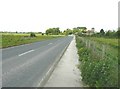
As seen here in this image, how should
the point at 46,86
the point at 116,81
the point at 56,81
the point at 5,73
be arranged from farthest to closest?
the point at 5,73
the point at 56,81
the point at 46,86
the point at 116,81

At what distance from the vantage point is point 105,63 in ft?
30.1

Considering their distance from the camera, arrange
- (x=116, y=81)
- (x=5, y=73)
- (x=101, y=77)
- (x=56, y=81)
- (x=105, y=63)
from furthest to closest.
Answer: (x=5, y=73) < (x=56, y=81) < (x=105, y=63) < (x=101, y=77) < (x=116, y=81)

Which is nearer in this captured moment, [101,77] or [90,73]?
[101,77]

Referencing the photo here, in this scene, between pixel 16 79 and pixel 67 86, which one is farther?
pixel 16 79

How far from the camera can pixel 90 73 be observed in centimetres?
970

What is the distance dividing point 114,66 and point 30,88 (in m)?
2.80

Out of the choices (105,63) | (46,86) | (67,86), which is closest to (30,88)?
(46,86)

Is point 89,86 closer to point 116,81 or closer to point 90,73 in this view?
point 90,73

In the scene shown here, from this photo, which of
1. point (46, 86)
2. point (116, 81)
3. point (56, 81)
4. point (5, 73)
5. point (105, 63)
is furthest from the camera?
point (5, 73)

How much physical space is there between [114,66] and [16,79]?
420cm

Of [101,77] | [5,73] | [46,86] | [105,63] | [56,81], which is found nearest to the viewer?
[101,77]

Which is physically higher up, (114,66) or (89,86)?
(114,66)

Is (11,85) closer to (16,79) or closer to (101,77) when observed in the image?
(16,79)

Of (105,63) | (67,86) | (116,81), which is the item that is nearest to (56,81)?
(67,86)
